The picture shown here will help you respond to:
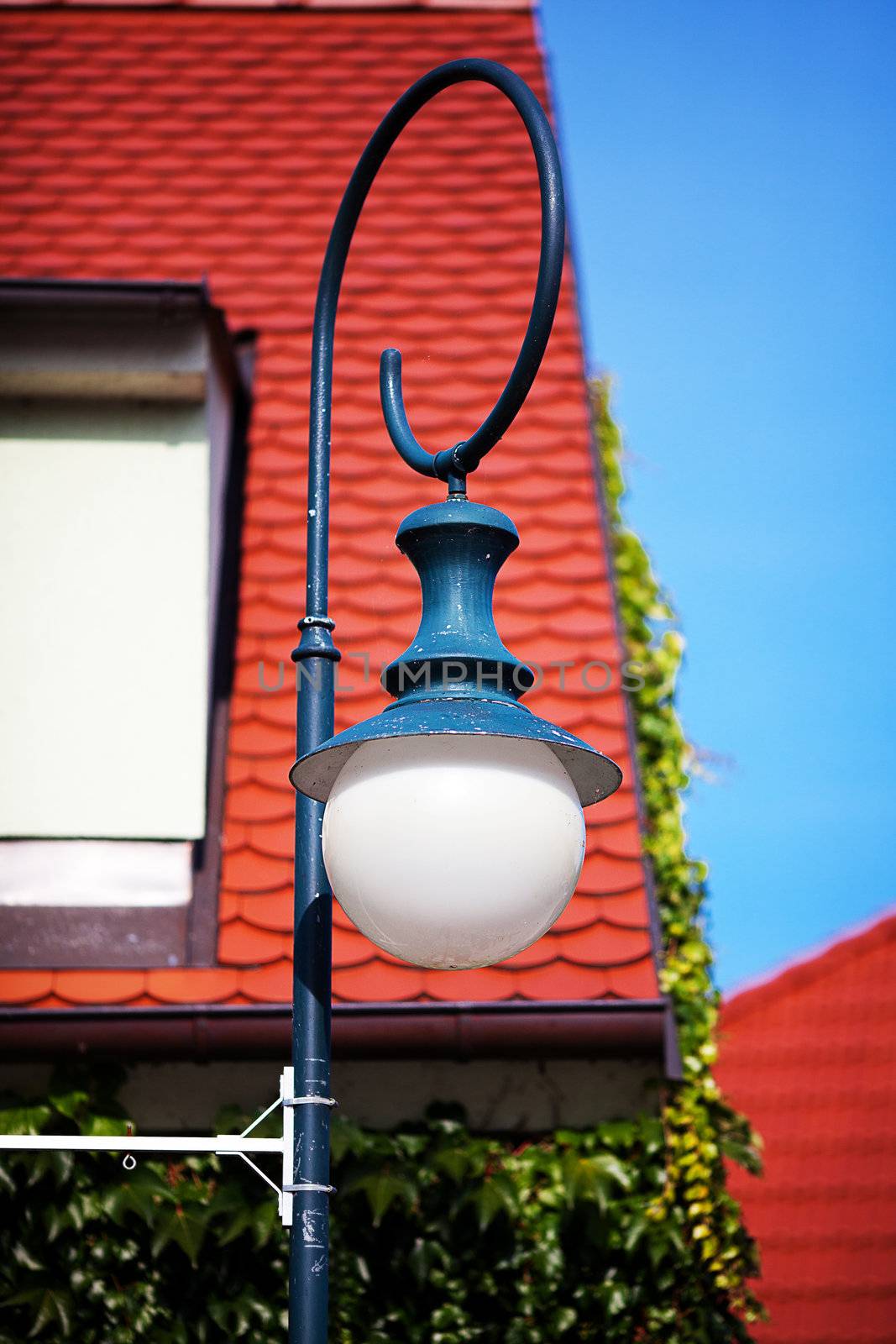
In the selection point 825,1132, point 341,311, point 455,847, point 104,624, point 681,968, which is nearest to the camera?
point 455,847

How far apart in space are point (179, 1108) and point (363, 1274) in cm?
67

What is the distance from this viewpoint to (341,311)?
19.7 feet

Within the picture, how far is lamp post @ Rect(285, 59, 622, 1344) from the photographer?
2275 millimetres

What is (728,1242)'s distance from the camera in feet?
13.7

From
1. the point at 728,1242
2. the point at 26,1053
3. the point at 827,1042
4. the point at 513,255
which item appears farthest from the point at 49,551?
the point at 827,1042

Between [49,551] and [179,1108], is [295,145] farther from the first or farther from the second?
[179,1108]

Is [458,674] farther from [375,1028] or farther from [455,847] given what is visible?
[375,1028]

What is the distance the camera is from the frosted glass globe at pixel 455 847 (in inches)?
89.1

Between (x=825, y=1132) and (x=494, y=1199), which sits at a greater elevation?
(x=825, y=1132)

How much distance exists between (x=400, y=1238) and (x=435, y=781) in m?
2.21

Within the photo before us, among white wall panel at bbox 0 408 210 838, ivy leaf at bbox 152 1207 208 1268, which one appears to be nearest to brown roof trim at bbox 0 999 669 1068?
ivy leaf at bbox 152 1207 208 1268

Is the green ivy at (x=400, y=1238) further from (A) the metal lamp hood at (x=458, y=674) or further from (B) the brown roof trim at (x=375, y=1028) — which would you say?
(A) the metal lamp hood at (x=458, y=674)

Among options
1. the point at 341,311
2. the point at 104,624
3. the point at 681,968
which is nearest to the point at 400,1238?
the point at 681,968

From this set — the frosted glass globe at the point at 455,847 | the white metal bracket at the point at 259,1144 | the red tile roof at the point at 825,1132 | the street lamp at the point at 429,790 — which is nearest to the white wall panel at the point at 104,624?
the street lamp at the point at 429,790
